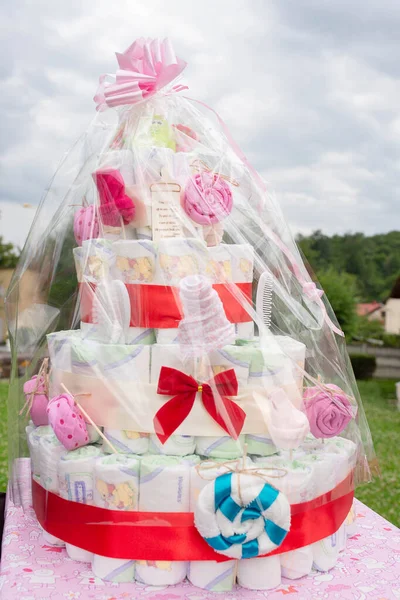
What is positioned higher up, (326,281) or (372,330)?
(326,281)

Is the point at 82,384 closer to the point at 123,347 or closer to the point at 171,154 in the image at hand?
the point at 123,347

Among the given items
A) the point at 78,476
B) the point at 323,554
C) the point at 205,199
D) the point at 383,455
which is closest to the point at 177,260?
the point at 205,199

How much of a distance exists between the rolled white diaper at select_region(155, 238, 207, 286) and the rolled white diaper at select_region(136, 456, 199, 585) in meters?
0.81

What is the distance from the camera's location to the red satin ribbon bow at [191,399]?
2566mm

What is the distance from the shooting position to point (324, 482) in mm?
2779

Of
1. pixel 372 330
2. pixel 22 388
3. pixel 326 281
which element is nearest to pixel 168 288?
pixel 22 388

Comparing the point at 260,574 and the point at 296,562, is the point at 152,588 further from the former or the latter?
the point at 296,562

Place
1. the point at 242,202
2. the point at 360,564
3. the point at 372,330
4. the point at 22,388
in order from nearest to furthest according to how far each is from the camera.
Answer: the point at 360,564 < the point at 242,202 < the point at 22,388 < the point at 372,330

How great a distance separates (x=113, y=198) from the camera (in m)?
2.79

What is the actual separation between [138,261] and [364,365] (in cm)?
2428

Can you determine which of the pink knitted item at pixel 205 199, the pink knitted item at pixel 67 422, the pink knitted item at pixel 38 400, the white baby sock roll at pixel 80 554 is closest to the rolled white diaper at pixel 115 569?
the white baby sock roll at pixel 80 554

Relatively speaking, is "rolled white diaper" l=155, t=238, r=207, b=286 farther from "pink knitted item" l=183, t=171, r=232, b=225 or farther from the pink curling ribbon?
the pink curling ribbon

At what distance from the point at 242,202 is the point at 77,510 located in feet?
5.74

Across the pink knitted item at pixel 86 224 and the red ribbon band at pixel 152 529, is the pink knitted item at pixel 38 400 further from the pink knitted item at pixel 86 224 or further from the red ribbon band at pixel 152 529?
the pink knitted item at pixel 86 224
